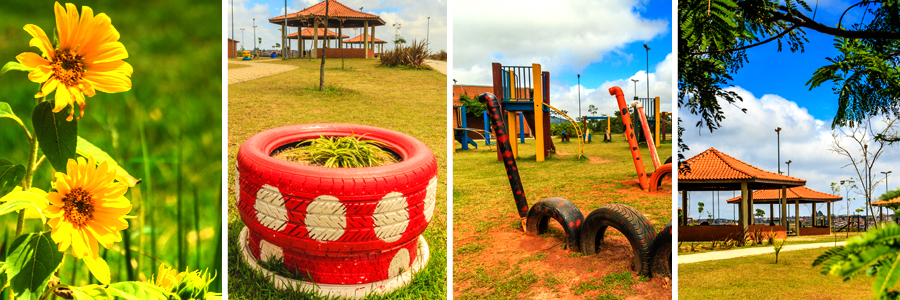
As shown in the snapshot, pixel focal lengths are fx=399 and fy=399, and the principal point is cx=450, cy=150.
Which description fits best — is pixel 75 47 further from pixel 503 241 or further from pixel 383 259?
pixel 503 241

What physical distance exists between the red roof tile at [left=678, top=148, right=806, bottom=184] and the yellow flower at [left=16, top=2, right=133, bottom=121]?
132 inches

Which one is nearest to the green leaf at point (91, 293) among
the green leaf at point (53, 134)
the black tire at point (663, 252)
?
the green leaf at point (53, 134)

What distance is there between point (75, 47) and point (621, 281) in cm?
283

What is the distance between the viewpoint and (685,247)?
10.9 feet

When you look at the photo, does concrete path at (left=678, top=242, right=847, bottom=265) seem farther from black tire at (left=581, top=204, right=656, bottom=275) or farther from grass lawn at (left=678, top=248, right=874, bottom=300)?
black tire at (left=581, top=204, right=656, bottom=275)

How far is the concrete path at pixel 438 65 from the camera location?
92.4 inches

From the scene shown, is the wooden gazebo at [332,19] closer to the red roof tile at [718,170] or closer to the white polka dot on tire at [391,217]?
the white polka dot on tire at [391,217]

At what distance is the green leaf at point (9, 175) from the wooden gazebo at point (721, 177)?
3.14 m

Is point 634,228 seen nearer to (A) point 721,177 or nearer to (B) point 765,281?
(B) point 765,281

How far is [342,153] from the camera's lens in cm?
206

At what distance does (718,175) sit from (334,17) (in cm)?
413

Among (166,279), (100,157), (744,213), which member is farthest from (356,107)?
(744,213)

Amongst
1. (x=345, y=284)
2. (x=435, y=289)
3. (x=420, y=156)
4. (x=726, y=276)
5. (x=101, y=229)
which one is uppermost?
(x=420, y=156)

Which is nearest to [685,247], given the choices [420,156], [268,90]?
[420,156]
